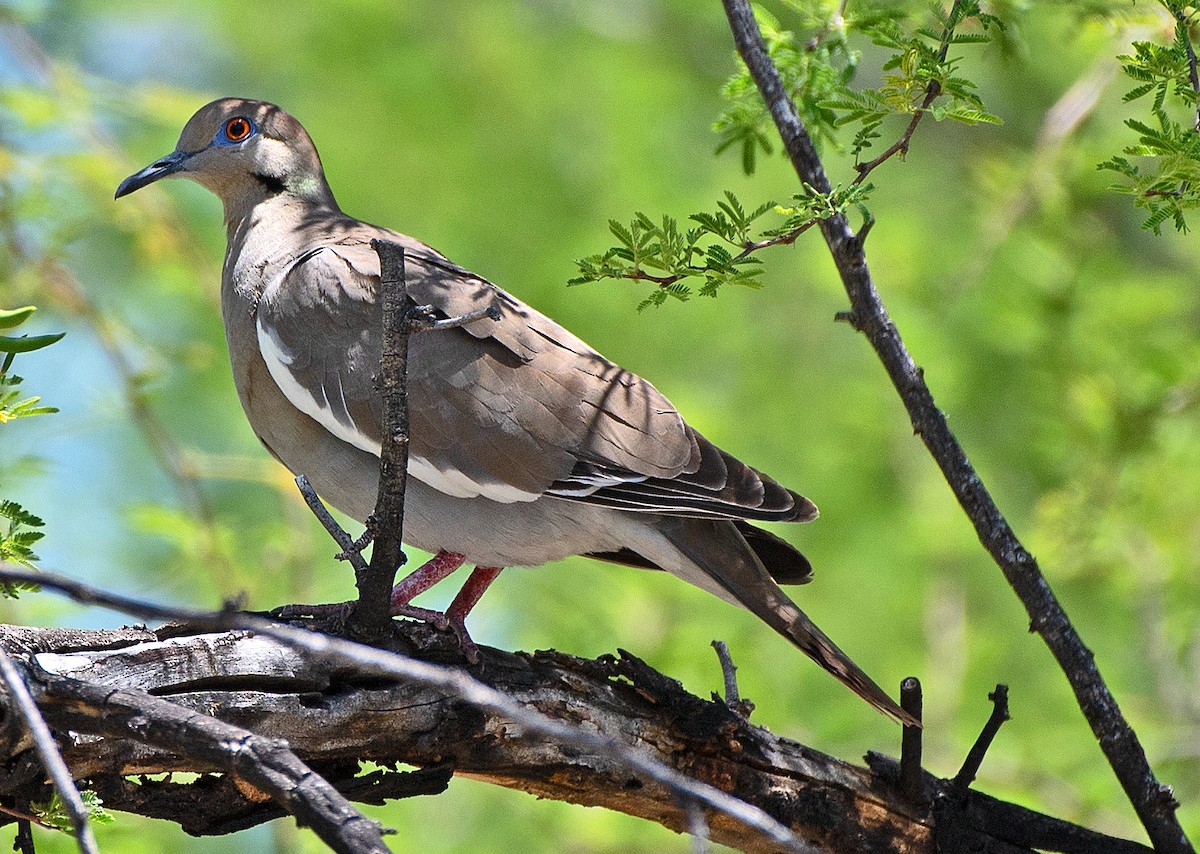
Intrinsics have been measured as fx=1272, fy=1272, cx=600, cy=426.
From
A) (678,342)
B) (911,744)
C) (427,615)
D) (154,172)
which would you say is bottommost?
(427,615)

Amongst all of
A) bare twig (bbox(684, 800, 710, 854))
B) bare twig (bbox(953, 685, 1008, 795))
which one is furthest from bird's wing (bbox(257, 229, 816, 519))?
bare twig (bbox(684, 800, 710, 854))

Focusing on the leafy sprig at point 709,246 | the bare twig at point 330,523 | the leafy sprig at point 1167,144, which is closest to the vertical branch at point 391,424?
the bare twig at point 330,523

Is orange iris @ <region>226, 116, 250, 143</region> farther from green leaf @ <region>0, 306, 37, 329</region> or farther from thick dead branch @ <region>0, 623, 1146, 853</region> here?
green leaf @ <region>0, 306, 37, 329</region>

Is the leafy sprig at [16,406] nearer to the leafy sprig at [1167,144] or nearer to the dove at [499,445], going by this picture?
the dove at [499,445]

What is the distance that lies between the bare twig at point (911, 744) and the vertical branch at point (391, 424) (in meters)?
1.26

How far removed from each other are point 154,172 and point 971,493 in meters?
3.00

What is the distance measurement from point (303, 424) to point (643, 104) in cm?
444

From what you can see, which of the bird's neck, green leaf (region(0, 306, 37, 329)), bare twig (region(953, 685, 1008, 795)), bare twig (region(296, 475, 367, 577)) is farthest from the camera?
the bird's neck

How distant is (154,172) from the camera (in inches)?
174

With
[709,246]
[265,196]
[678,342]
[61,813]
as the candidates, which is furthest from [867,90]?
[678,342]

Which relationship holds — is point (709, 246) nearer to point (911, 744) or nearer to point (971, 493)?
point (971, 493)

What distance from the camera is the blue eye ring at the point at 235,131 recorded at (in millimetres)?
4527

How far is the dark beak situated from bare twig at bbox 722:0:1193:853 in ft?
7.46

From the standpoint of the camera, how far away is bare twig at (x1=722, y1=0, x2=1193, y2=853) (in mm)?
2971
